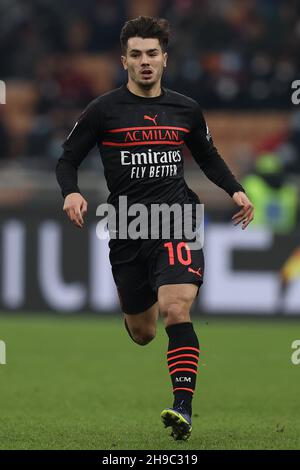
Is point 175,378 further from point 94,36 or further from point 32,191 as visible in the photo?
point 94,36

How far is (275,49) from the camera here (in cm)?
1792

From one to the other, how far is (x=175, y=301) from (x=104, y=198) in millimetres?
7617

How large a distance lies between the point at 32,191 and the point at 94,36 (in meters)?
5.32

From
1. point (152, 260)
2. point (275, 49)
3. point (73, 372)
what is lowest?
point (73, 372)

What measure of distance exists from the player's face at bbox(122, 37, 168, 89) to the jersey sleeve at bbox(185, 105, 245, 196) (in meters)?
0.40

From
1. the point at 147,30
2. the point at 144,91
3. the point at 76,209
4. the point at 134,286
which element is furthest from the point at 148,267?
the point at 147,30

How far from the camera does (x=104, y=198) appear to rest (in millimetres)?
14203

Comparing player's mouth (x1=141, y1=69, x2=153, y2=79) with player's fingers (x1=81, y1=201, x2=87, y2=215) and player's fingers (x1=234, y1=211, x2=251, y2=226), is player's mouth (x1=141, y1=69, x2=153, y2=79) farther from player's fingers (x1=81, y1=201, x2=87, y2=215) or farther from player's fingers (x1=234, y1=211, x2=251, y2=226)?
player's fingers (x1=234, y1=211, x2=251, y2=226)

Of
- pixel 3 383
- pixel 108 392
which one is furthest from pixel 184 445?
pixel 3 383

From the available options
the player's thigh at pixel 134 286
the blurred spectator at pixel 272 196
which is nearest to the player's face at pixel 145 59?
the player's thigh at pixel 134 286

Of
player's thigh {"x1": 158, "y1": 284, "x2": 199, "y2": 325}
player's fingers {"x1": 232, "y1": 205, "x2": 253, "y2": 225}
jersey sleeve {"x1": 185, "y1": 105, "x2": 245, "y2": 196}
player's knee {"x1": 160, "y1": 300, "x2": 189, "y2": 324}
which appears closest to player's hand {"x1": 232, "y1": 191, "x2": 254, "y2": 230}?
player's fingers {"x1": 232, "y1": 205, "x2": 253, "y2": 225}

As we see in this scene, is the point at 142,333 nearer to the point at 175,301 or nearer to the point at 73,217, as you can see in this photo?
the point at 175,301

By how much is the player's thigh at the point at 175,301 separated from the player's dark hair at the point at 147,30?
129cm

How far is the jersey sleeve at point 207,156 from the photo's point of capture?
23.5 feet
